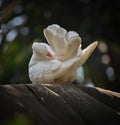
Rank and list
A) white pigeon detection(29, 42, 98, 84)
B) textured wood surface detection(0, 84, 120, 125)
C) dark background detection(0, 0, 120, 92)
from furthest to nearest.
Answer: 1. dark background detection(0, 0, 120, 92)
2. white pigeon detection(29, 42, 98, 84)
3. textured wood surface detection(0, 84, 120, 125)

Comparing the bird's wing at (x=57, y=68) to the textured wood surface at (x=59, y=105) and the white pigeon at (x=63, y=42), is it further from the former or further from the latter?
the textured wood surface at (x=59, y=105)

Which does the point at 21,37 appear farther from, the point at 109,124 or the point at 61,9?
the point at 109,124

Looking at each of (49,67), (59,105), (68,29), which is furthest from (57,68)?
(68,29)

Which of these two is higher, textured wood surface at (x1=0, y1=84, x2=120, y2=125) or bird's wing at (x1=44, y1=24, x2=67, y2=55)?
bird's wing at (x1=44, y1=24, x2=67, y2=55)

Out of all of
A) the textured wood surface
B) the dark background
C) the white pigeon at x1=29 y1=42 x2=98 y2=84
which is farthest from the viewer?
the dark background

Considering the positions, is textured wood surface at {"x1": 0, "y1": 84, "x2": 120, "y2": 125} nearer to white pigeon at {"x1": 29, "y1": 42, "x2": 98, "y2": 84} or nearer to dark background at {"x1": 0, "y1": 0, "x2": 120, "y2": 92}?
white pigeon at {"x1": 29, "y1": 42, "x2": 98, "y2": 84}

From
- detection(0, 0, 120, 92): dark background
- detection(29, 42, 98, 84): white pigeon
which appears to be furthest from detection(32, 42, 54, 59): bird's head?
detection(0, 0, 120, 92): dark background

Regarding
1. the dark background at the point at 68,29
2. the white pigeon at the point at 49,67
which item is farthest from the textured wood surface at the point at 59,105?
the dark background at the point at 68,29
